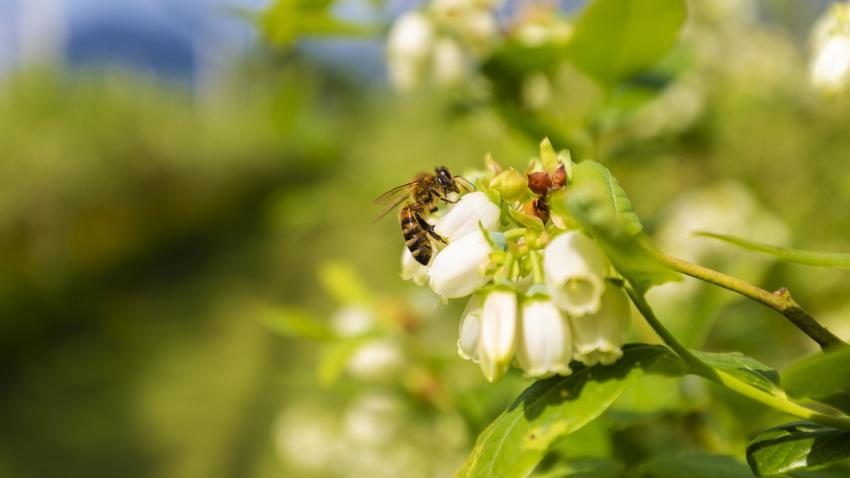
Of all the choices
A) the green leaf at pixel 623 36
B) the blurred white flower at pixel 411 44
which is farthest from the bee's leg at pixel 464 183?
the blurred white flower at pixel 411 44

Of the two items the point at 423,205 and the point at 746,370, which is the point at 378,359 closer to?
the point at 423,205

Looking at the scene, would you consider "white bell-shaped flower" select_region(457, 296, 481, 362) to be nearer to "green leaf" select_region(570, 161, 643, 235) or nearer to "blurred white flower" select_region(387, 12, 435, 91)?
"green leaf" select_region(570, 161, 643, 235)

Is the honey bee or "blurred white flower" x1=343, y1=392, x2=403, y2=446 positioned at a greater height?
"blurred white flower" x1=343, y1=392, x2=403, y2=446

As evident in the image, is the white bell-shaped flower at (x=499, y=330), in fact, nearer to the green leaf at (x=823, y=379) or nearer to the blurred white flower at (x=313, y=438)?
the green leaf at (x=823, y=379)

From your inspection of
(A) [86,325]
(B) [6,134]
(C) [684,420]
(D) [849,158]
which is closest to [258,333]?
(A) [86,325]

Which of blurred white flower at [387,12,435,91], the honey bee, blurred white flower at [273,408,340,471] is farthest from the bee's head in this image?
blurred white flower at [273,408,340,471]

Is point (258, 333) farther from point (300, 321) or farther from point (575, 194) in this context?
point (575, 194)
